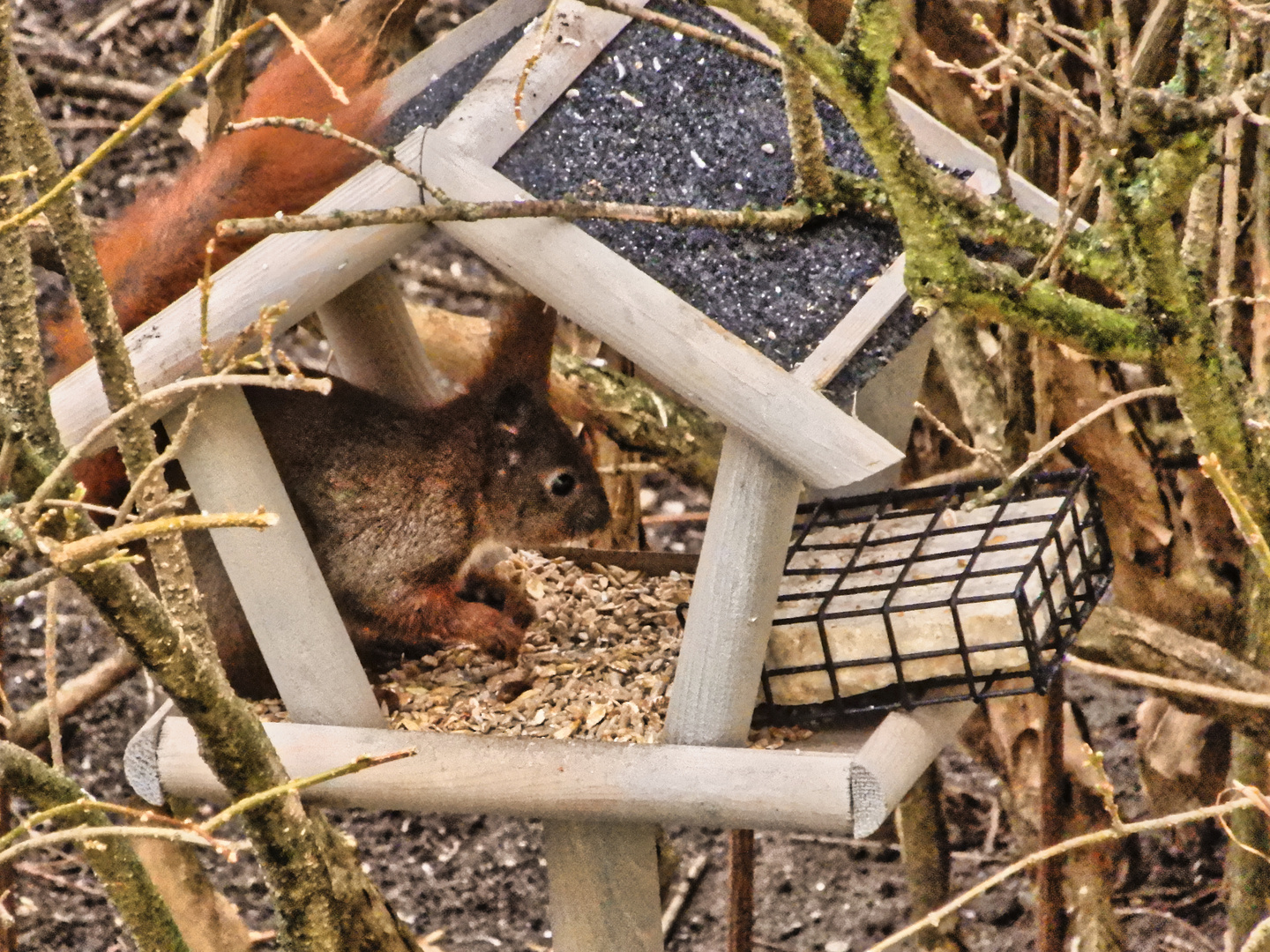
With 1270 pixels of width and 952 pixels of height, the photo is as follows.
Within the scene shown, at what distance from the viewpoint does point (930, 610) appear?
188cm

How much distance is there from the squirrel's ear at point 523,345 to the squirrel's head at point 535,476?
0.02m

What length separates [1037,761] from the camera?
3.12 meters

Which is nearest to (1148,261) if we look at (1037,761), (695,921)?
(1037,761)

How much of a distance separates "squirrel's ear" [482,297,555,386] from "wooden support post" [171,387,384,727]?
56 cm

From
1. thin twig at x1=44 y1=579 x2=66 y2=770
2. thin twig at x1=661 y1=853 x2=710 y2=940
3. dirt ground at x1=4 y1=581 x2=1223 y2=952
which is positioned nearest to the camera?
thin twig at x1=44 y1=579 x2=66 y2=770

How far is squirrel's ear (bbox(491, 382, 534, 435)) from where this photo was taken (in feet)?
8.26

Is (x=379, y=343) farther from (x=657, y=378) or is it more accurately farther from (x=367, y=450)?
(x=657, y=378)

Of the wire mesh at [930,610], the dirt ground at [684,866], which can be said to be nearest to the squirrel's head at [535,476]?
the wire mesh at [930,610]

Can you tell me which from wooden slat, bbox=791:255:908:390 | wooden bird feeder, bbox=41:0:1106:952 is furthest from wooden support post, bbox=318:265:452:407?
wooden slat, bbox=791:255:908:390

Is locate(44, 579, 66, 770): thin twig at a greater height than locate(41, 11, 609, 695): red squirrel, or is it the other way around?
locate(41, 11, 609, 695): red squirrel

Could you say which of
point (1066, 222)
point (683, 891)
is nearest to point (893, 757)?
point (1066, 222)

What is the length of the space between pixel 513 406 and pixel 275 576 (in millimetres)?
747

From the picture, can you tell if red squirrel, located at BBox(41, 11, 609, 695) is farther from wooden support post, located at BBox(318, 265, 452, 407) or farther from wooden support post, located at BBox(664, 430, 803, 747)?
wooden support post, located at BBox(664, 430, 803, 747)

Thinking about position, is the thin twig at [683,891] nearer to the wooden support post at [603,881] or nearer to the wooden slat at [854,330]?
the wooden support post at [603,881]
